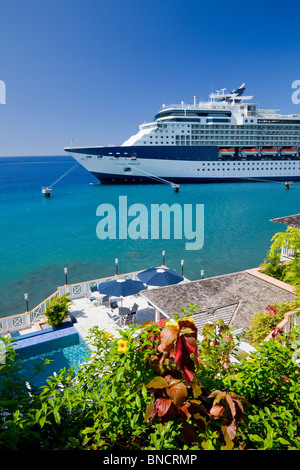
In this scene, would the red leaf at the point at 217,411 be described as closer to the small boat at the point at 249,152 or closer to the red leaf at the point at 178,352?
the red leaf at the point at 178,352

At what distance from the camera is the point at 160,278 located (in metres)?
10.7

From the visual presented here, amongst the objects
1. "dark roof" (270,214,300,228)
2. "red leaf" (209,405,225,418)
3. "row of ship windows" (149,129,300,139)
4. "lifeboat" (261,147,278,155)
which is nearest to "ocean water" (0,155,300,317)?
"dark roof" (270,214,300,228)

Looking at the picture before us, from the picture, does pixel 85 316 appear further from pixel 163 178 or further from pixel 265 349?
pixel 163 178

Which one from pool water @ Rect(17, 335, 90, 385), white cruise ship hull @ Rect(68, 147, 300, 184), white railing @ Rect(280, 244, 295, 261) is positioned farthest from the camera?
white cruise ship hull @ Rect(68, 147, 300, 184)

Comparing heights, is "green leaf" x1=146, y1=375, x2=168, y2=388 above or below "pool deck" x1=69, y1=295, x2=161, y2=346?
above

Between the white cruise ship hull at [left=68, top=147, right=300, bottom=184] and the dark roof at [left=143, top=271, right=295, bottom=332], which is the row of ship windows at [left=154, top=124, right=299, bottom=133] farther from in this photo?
the dark roof at [left=143, top=271, right=295, bottom=332]

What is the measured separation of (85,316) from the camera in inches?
400

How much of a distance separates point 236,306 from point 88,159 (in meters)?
49.2

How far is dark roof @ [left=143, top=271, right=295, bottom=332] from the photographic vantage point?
6.73 meters

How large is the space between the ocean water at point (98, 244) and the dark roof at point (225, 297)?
302 inches

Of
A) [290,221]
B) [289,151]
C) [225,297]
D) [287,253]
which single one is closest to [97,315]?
[225,297]

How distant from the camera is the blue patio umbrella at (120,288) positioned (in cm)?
1001

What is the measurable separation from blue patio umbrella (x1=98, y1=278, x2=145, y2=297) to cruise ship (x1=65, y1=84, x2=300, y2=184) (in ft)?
144
